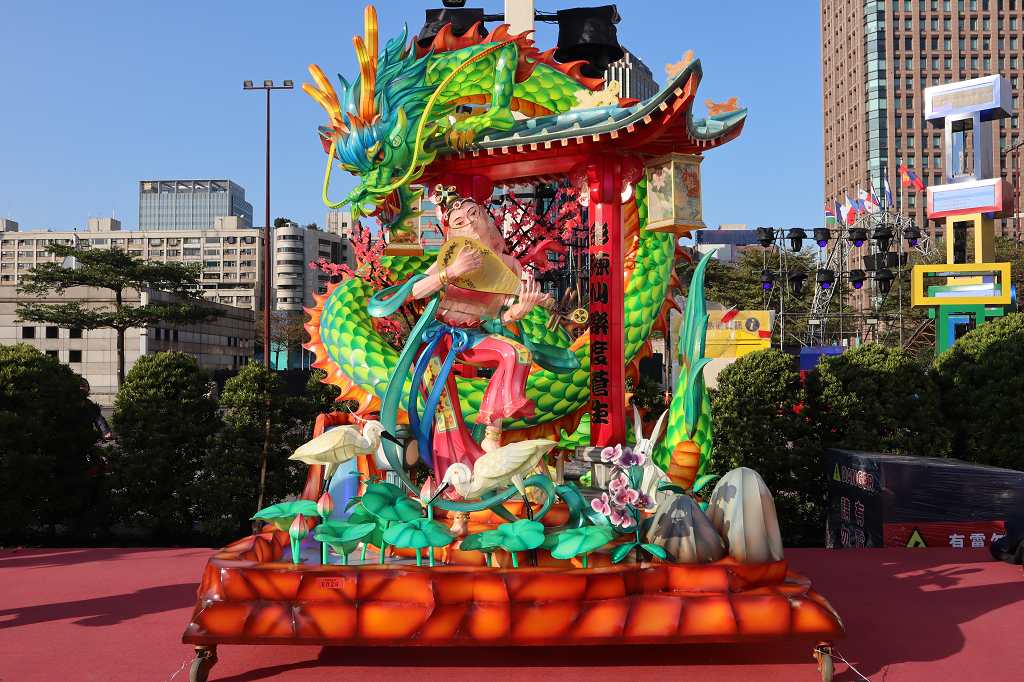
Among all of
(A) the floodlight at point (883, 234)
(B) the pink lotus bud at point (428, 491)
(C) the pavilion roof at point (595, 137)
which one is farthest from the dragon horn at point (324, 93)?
Result: (A) the floodlight at point (883, 234)

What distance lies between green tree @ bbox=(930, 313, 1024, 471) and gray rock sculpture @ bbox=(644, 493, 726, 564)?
542 cm

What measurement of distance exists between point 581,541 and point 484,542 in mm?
576

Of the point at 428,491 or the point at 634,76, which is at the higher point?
the point at 634,76

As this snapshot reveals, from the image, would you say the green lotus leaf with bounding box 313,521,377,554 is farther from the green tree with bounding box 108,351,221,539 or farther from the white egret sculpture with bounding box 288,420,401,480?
the green tree with bounding box 108,351,221,539

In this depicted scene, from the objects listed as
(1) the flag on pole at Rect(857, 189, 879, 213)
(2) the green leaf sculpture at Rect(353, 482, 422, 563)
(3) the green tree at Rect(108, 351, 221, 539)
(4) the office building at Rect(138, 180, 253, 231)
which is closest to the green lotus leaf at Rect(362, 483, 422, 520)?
(2) the green leaf sculpture at Rect(353, 482, 422, 563)

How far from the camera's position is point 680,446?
538 cm

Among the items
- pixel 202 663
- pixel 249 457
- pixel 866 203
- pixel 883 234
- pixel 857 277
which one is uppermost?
pixel 866 203

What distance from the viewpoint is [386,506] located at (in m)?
4.71

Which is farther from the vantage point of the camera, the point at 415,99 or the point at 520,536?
the point at 415,99

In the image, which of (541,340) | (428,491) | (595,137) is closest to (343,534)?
(428,491)

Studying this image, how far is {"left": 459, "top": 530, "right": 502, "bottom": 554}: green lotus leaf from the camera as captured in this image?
4.51m

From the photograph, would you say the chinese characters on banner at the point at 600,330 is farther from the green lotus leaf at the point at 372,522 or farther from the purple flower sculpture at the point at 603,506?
the green lotus leaf at the point at 372,522

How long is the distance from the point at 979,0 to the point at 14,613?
74732 millimetres

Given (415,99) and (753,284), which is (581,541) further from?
(753,284)
